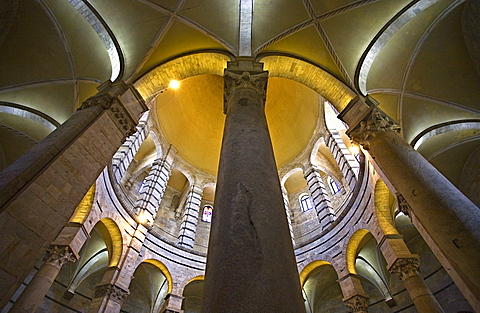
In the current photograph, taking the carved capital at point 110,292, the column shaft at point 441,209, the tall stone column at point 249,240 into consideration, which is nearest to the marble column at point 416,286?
the column shaft at point 441,209

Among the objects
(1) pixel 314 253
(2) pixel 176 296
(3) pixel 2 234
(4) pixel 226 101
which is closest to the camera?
(3) pixel 2 234

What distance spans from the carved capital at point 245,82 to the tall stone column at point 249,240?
213 cm

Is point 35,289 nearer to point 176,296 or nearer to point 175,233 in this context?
point 176,296

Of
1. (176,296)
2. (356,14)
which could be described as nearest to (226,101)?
(356,14)

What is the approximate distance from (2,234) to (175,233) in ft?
36.4

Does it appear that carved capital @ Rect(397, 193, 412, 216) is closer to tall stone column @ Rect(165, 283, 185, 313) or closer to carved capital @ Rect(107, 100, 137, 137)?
carved capital @ Rect(107, 100, 137, 137)

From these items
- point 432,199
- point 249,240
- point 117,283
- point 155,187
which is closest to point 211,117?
point 155,187

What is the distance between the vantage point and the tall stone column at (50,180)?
11.0 feet

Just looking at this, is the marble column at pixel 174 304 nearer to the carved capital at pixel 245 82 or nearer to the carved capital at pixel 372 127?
the carved capital at pixel 245 82

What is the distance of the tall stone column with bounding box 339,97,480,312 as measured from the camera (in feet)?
11.5

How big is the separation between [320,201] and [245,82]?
329 inches

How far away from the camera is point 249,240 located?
2295 mm

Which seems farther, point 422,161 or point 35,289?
point 35,289

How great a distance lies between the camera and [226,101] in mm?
5836
